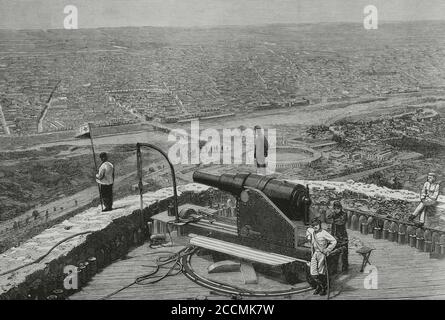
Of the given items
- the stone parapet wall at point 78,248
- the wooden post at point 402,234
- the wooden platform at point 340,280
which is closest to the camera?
the stone parapet wall at point 78,248

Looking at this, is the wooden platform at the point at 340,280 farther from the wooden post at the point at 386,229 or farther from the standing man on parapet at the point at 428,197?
the standing man on parapet at the point at 428,197

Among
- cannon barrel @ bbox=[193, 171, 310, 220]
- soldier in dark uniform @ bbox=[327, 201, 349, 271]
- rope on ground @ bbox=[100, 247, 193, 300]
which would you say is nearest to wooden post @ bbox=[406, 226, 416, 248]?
soldier in dark uniform @ bbox=[327, 201, 349, 271]

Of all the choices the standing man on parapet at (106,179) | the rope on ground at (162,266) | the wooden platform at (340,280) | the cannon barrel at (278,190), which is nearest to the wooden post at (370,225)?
the wooden platform at (340,280)

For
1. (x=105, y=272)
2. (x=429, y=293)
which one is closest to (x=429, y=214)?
(x=429, y=293)

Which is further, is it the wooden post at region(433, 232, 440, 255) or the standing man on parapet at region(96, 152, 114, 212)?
the standing man on parapet at region(96, 152, 114, 212)

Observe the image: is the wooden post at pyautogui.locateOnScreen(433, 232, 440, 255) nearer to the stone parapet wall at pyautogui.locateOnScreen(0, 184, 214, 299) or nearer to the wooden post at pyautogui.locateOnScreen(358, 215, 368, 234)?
the wooden post at pyautogui.locateOnScreen(358, 215, 368, 234)

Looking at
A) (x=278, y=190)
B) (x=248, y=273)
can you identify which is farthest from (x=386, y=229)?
(x=248, y=273)
